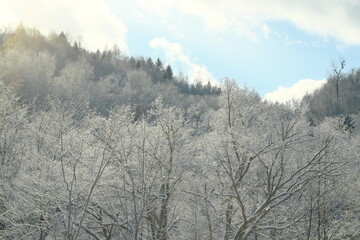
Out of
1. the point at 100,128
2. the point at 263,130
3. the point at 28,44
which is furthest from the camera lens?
the point at 28,44

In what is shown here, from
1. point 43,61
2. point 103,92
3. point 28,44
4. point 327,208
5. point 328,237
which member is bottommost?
point 328,237

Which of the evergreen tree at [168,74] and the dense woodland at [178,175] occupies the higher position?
the evergreen tree at [168,74]

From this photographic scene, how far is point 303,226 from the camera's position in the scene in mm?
14852

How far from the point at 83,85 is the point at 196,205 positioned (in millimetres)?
48994

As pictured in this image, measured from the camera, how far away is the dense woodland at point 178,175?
9.91 meters

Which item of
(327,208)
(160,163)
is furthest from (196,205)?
(327,208)

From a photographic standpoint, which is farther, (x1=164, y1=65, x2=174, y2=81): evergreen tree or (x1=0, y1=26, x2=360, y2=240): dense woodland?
(x1=164, y1=65, x2=174, y2=81): evergreen tree

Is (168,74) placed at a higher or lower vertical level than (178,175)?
higher

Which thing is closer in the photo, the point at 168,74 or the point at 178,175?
the point at 178,175

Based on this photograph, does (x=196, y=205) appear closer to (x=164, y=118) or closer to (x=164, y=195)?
(x=164, y=195)

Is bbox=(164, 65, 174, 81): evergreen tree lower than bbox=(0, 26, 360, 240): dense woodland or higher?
higher

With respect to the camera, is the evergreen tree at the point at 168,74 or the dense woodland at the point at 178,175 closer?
the dense woodland at the point at 178,175

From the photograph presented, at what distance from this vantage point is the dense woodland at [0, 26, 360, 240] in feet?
32.5

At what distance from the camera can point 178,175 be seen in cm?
1283
